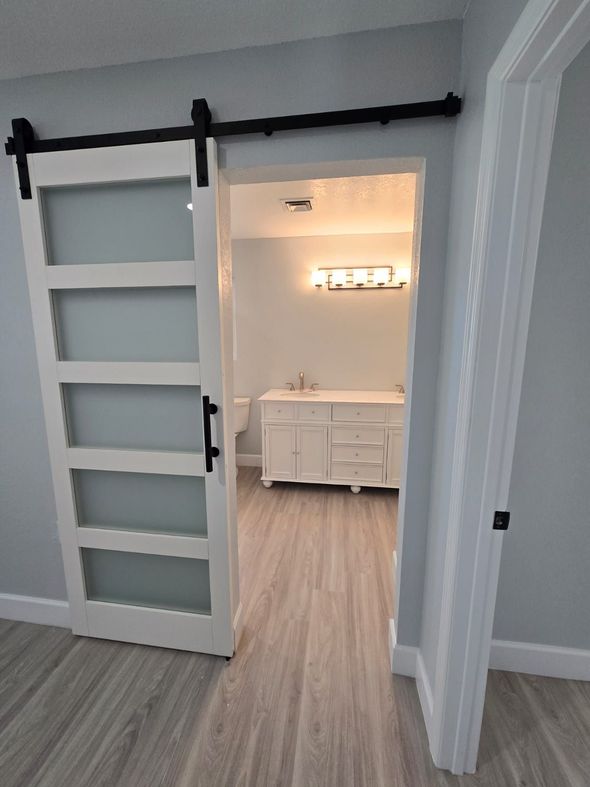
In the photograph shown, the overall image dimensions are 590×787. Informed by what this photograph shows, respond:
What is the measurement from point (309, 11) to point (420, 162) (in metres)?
0.58

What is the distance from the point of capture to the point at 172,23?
1.16m

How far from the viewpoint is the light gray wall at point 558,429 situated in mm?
1262

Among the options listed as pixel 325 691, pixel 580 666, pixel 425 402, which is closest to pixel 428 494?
pixel 425 402

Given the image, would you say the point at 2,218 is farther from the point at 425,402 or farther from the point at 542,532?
the point at 542,532

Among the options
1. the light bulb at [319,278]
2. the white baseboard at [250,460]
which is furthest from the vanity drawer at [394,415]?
the white baseboard at [250,460]

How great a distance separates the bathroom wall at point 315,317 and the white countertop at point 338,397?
0.13 metres

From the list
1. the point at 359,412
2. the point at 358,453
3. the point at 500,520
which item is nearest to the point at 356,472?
the point at 358,453

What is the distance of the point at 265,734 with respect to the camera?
4.25 ft

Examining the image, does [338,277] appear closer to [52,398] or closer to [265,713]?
[52,398]

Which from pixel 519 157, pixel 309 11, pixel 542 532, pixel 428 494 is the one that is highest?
pixel 309 11

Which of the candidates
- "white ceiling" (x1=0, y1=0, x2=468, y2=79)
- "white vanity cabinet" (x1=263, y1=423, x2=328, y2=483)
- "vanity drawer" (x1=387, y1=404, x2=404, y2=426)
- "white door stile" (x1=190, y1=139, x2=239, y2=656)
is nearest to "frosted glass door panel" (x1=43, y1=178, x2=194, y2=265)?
"white door stile" (x1=190, y1=139, x2=239, y2=656)

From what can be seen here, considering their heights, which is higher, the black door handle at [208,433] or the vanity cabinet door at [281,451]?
the black door handle at [208,433]

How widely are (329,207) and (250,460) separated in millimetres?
2666

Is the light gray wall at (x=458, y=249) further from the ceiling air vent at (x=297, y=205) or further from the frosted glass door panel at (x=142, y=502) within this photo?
the ceiling air vent at (x=297, y=205)
